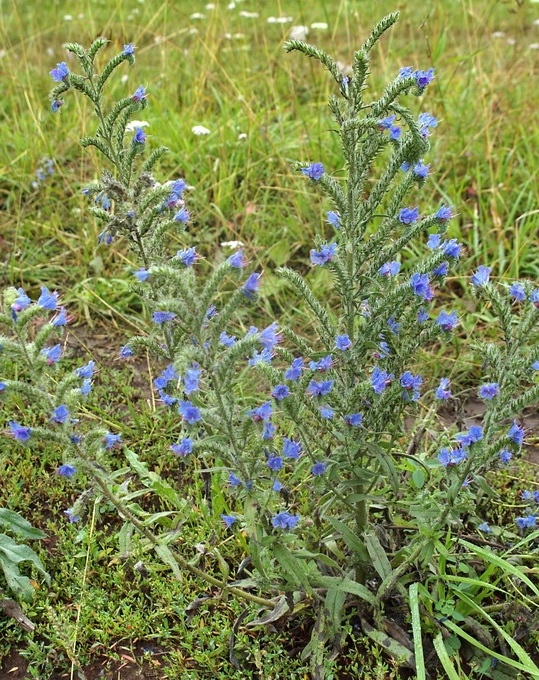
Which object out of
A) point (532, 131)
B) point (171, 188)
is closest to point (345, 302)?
point (171, 188)

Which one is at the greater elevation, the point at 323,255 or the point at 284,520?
the point at 323,255

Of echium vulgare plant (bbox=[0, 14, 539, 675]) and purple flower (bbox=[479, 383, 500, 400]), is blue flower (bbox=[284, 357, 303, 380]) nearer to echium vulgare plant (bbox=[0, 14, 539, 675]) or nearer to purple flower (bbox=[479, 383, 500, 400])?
echium vulgare plant (bbox=[0, 14, 539, 675])

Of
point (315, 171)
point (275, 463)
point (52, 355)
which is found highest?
point (315, 171)


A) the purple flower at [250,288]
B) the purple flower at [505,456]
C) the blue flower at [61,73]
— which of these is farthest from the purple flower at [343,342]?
the blue flower at [61,73]

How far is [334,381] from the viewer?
1.96 m

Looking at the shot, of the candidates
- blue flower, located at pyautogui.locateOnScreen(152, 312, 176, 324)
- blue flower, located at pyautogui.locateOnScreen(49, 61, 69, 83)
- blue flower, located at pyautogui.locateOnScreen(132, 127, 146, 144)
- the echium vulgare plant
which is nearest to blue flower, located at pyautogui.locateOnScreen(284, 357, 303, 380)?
the echium vulgare plant

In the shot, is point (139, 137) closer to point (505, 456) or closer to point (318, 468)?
point (318, 468)

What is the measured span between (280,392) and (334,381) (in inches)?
9.9

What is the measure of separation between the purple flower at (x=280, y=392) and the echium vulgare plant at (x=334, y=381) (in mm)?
56

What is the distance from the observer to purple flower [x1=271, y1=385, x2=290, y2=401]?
1758 millimetres

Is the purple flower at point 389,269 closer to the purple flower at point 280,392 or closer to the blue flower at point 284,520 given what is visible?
the purple flower at point 280,392

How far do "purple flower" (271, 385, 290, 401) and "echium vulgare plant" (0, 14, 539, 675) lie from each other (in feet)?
0.19

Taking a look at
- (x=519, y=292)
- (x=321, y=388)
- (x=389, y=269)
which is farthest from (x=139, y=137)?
(x=519, y=292)

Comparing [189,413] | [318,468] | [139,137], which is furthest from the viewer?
[139,137]
